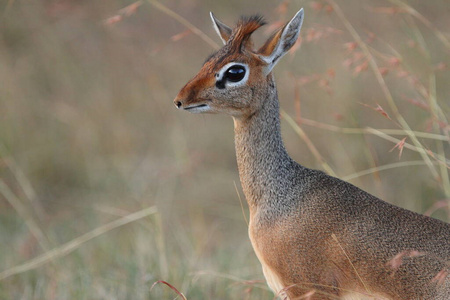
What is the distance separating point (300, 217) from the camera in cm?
360

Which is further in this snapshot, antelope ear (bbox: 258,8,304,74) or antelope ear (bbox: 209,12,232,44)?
antelope ear (bbox: 209,12,232,44)

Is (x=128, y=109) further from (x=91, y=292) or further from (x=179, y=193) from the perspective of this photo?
(x=91, y=292)

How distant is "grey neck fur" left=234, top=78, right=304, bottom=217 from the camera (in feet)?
12.3

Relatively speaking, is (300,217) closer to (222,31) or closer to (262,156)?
(262,156)

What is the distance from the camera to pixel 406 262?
3.44 meters

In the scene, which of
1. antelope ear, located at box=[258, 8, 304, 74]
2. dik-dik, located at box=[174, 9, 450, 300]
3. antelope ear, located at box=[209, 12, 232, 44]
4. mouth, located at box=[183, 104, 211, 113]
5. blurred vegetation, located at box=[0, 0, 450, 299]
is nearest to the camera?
dik-dik, located at box=[174, 9, 450, 300]

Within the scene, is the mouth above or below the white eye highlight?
below

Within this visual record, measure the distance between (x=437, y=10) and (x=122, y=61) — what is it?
4088 millimetres

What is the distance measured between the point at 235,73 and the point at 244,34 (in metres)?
0.24

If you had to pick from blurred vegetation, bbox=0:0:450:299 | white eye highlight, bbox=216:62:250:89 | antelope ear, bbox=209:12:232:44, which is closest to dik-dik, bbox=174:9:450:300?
white eye highlight, bbox=216:62:250:89

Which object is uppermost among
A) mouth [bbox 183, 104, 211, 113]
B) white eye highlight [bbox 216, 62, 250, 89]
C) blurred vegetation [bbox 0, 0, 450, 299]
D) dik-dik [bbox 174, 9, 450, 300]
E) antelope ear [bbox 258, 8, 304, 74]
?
antelope ear [bbox 258, 8, 304, 74]

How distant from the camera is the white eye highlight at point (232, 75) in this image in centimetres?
361

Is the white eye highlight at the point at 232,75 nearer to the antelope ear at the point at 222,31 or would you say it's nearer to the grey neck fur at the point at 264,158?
the grey neck fur at the point at 264,158

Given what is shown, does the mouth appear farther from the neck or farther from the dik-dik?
the neck
